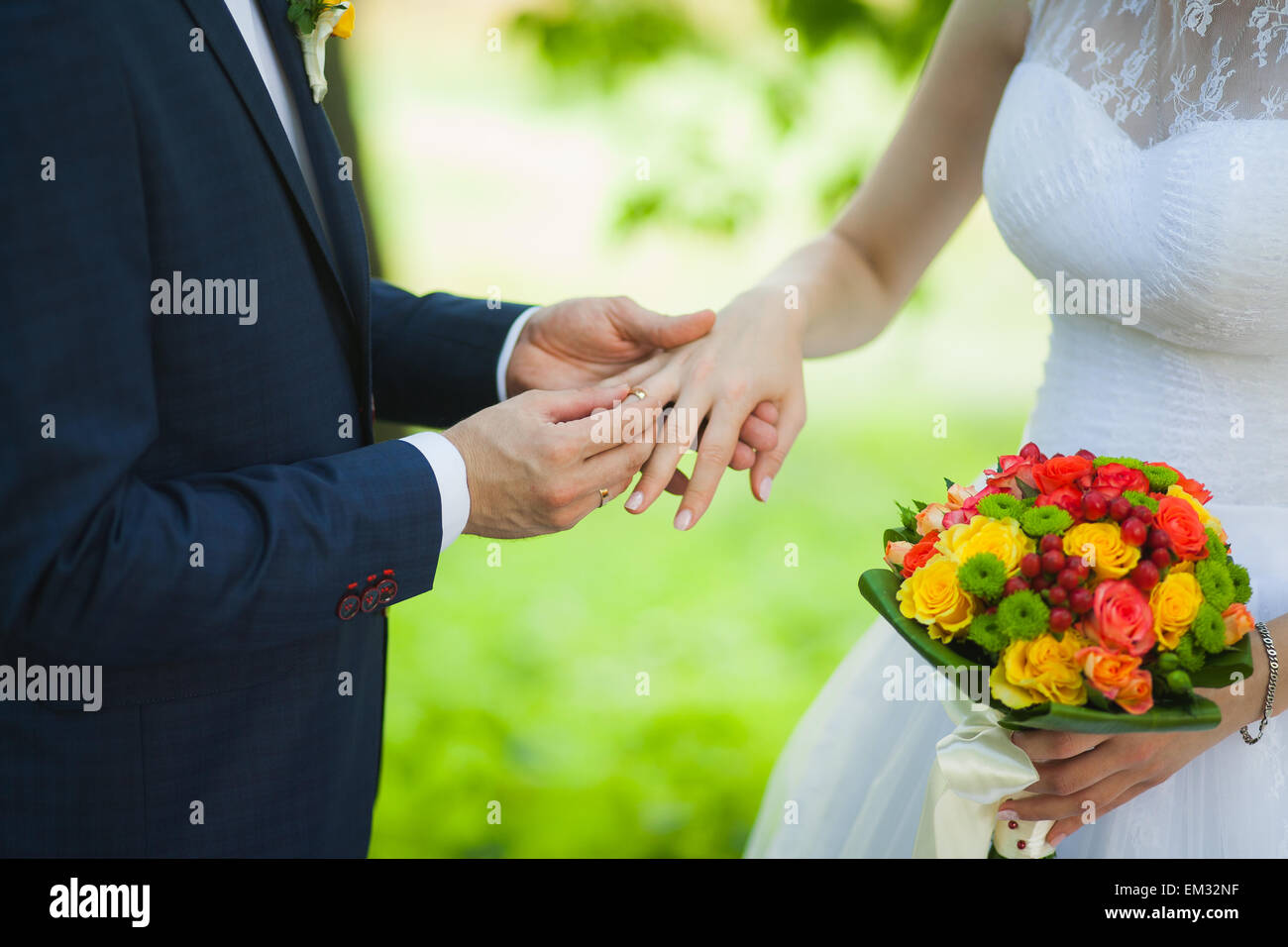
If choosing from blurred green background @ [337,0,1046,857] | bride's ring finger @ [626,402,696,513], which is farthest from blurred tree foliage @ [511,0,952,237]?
bride's ring finger @ [626,402,696,513]

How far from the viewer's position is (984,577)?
1282mm

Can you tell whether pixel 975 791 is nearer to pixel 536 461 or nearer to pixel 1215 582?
pixel 1215 582

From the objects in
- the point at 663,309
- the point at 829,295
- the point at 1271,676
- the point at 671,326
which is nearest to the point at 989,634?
the point at 1271,676

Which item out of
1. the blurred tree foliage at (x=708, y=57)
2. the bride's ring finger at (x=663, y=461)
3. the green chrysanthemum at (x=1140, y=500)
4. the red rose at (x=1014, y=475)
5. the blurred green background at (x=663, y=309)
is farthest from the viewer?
the blurred green background at (x=663, y=309)

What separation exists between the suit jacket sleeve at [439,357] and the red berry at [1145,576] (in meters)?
1.25

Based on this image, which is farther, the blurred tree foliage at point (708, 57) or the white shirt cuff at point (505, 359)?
the blurred tree foliage at point (708, 57)

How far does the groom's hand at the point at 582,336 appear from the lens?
2057mm

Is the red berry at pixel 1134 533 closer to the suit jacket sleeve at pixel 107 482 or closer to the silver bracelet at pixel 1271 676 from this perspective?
the silver bracelet at pixel 1271 676

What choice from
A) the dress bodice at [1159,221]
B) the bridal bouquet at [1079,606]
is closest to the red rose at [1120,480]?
the bridal bouquet at [1079,606]

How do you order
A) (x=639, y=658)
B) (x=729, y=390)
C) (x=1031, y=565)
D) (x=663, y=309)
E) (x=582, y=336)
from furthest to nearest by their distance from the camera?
Result: (x=663, y=309) → (x=639, y=658) → (x=582, y=336) → (x=729, y=390) → (x=1031, y=565)

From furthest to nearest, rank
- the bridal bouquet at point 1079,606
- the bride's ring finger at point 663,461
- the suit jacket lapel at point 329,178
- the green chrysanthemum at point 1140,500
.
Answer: the bride's ring finger at point 663,461, the suit jacket lapel at point 329,178, the green chrysanthemum at point 1140,500, the bridal bouquet at point 1079,606

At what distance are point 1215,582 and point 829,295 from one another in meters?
1.09

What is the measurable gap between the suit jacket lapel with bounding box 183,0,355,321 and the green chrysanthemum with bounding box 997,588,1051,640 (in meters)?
1.04

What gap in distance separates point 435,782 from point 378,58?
2.73 metres
